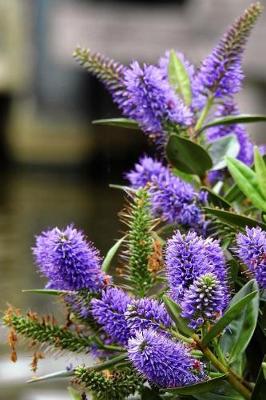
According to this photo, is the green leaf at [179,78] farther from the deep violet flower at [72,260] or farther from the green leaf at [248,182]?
the deep violet flower at [72,260]

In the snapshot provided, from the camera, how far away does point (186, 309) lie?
102 cm

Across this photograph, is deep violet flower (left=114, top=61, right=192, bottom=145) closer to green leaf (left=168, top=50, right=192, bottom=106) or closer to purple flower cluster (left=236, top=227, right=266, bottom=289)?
green leaf (left=168, top=50, right=192, bottom=106)

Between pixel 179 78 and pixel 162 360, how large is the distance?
19.0 inches

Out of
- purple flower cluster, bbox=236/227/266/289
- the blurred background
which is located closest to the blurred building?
the blurred background

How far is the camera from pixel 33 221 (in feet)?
36.0

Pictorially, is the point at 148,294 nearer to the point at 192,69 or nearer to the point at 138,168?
the point at 138,168

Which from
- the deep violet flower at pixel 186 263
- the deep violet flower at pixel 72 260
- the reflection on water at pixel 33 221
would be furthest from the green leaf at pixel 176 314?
the reflection on water at pixel 33 221

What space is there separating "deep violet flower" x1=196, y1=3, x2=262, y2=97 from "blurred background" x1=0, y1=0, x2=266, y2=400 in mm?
4922

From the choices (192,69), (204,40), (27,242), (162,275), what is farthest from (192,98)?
(204,40)

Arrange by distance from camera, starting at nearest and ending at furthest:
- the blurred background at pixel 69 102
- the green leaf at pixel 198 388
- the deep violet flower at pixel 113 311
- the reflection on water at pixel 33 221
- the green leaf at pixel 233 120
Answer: the green leaf at pixel 198 388
the deep violet flower at pixel 113 311
the green leaf at pixel 233 120
the reflection on water at pixel 33 221
the blurred background at pixel 69 102

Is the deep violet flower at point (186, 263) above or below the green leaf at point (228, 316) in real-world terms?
above

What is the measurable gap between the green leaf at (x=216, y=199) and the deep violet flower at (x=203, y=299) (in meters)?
0.25

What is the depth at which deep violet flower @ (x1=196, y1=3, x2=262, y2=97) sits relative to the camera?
1.35 m

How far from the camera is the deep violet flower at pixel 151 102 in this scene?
126 centimetres
